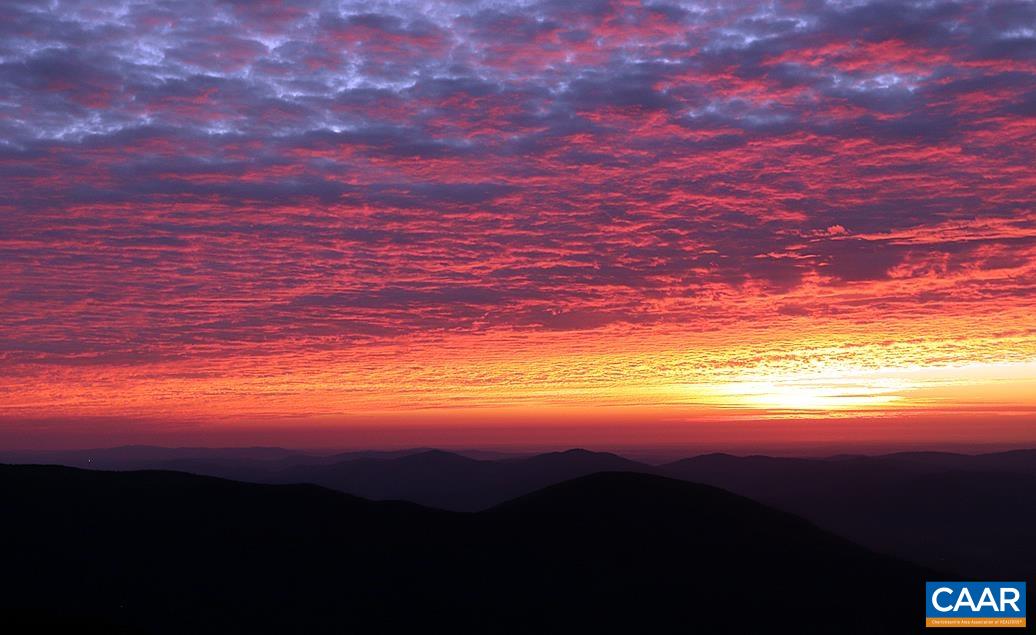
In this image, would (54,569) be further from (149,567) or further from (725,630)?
(725,630)

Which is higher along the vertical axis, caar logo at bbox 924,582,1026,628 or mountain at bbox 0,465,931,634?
mountain at bbox 0,465,931,634

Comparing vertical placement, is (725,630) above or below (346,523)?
below

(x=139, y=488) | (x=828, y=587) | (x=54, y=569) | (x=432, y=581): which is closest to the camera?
(x=54, y=569)

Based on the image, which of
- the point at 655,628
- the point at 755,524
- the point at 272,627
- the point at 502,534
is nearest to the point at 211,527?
the point at 272,627

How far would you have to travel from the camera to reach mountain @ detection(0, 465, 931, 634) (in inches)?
2798

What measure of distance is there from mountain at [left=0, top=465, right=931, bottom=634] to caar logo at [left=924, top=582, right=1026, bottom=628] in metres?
2.00

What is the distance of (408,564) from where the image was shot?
82.5 meters

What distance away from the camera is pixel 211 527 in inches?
3410

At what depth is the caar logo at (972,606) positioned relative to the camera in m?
78.7

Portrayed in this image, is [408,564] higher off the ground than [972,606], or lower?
higher

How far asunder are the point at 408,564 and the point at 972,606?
5574 centimetres

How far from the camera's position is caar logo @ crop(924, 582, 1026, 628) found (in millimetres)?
78688

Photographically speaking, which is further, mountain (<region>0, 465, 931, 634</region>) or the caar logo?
the caar logo

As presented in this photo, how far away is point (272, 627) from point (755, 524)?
58.9m
